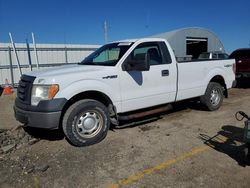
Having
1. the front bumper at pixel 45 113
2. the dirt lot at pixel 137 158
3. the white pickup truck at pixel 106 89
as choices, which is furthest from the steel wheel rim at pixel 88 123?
the front bumper at pixel 45 113

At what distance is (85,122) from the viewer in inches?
175

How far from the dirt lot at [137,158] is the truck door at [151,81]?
69 centimetres

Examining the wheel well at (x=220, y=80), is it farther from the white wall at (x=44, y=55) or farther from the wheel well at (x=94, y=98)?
the white wall at (x=44, y=55)

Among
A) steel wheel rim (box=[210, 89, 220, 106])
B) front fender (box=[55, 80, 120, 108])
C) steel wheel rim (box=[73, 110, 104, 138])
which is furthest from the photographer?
steel wheel rim (box=[210, 89, 220, 106])

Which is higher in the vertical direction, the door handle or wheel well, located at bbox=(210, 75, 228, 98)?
the door handle

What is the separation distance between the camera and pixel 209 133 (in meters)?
4.98

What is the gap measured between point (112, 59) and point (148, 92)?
3.58ft

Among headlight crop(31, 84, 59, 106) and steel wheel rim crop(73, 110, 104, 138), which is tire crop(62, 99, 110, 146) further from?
headlight crop(31, 84, 59, 106)

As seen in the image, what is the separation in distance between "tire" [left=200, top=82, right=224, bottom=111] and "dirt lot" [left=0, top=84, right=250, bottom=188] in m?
0.93

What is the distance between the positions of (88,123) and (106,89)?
0.75m

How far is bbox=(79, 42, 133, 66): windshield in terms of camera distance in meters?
5.00

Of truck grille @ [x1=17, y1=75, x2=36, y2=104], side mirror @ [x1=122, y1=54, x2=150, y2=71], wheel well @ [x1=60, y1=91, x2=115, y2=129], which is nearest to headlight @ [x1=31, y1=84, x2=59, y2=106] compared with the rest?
truck grille @ [x1=17, y1=75, x2=36, y2=104]

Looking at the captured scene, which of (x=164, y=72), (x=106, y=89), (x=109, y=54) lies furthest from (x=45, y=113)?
(x=164, y=72)

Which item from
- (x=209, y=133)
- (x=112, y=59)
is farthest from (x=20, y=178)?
(x=209, y=133)
